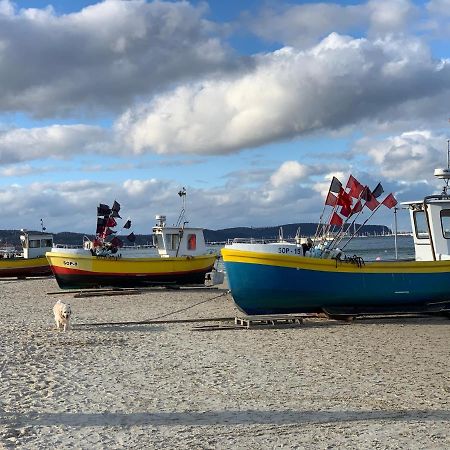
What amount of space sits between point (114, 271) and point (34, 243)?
16262mm

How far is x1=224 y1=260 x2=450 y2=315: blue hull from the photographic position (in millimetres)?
14258

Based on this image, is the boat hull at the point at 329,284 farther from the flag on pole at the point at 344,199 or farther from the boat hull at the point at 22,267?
the boat hull at the point at 22,267

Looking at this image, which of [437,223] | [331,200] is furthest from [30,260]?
[437,223]

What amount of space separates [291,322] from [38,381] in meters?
7.13

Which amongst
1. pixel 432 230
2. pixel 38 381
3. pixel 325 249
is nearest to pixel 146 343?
pixel 38 381

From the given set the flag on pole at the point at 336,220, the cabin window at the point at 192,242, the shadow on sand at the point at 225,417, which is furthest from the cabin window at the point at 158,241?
the shadow on sand at the point at 225,417

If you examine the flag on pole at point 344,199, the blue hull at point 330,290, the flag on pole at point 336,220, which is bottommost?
the blue hull at point 330,290

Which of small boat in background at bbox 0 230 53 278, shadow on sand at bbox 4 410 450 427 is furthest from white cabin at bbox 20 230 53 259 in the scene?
shadow on sand at bbox 4 410 450 427

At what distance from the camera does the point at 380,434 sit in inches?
248

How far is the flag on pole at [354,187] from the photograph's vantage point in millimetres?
15195

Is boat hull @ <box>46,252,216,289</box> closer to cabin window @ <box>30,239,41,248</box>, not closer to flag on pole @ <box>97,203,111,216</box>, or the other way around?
flag on pole @ <box>97,203,111,216</box>

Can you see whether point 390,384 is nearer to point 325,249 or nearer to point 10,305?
point 325,249

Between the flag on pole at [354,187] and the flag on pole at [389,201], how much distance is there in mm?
652

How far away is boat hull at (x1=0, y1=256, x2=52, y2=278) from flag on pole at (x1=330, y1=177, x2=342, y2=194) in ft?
91.8
